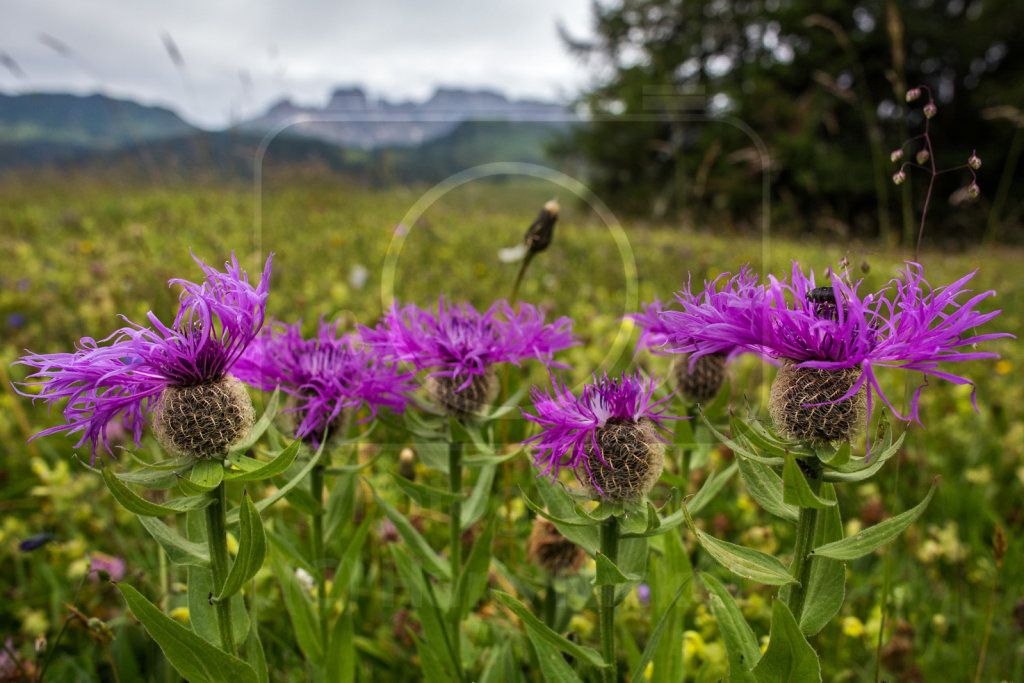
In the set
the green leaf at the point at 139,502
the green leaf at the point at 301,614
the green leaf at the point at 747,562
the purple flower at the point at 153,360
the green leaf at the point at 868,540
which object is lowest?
the green leaf at the point at 301,614

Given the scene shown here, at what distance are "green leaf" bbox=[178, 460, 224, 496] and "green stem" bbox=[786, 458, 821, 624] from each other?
3.53 feet

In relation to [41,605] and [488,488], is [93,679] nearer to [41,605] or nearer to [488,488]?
[41,605]

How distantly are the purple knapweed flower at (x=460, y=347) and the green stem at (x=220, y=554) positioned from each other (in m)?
0.51

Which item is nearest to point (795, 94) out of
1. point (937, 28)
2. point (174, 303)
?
point (937, 28)

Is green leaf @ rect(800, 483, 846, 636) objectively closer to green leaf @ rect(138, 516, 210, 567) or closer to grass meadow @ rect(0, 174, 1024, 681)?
grass meadow @ rect(0, 174, 1024, 681)

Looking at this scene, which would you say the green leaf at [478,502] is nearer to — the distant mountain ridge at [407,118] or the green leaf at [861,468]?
the green leaf at [861,468]

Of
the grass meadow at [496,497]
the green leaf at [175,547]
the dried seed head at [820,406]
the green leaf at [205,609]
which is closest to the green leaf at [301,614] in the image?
the grass meadow at [496,497]

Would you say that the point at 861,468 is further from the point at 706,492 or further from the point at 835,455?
the point at 706,492

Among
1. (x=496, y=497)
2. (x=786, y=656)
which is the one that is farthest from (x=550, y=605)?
(x=786, y=656)

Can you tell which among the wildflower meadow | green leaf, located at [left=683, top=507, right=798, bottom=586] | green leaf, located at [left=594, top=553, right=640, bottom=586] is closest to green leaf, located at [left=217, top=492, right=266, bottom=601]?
the wildflower meadow

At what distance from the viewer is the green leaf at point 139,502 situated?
103 cm

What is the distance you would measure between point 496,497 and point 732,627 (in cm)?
93

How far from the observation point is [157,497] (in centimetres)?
231

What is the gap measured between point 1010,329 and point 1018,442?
12.2 ft
